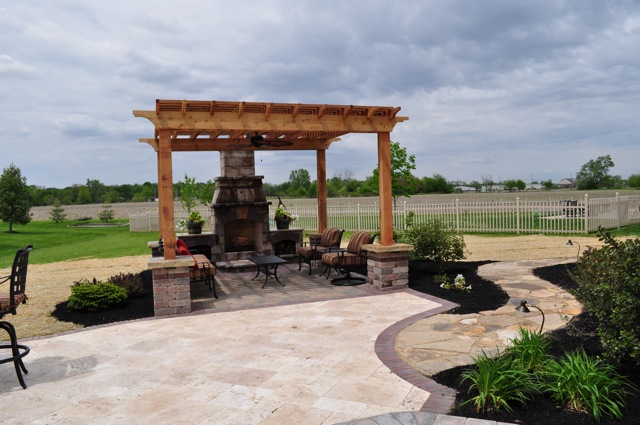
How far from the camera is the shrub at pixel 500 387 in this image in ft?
11.0

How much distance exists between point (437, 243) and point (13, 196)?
85.2 feet

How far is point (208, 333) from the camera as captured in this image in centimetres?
571

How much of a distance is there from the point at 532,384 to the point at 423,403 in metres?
0.82

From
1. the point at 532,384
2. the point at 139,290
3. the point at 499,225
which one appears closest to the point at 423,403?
the point at 532,384

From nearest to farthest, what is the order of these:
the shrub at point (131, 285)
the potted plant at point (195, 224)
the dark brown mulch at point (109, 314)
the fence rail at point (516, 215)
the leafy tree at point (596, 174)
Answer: the dark brown mulch at point (109, 314), the shrub at point (131, 285), the potted plant at point (195, 224), the fence rail at point (516, 215), the leafy tree at point (596, 174)

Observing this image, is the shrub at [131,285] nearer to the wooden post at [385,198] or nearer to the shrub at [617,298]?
the wooden post at [385,198]

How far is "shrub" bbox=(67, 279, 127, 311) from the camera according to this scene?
712 cm

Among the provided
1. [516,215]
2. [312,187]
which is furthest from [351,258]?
[312,187]

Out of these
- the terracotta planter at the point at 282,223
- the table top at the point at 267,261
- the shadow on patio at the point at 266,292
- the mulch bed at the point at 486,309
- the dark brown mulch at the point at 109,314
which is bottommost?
the dark brown mulch at the point at 109,314

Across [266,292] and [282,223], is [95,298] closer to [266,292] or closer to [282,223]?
[266,292]

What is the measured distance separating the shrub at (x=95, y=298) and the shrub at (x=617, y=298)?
643 cm

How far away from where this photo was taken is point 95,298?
23.6 ft

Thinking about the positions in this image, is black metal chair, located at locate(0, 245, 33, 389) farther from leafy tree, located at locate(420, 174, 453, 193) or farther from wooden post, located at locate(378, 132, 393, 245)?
leafy tree, located at locate(420, 174, 453, 193)

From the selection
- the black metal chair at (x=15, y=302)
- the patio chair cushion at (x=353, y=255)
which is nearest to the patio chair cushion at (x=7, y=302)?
the black metal chair at (x=15, y=302)
